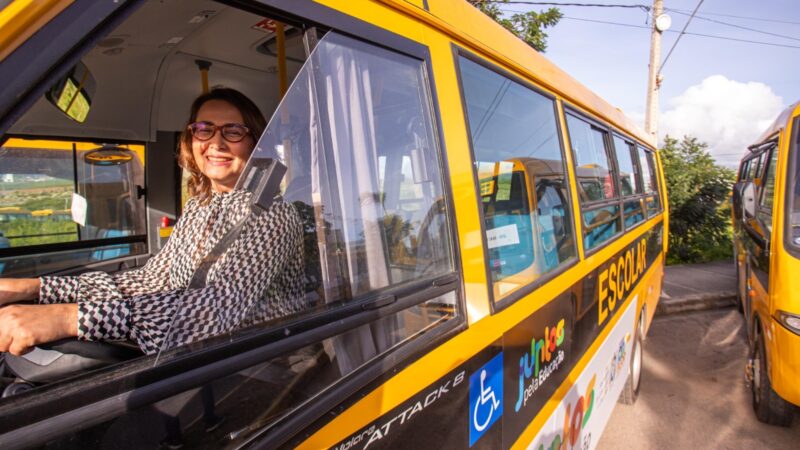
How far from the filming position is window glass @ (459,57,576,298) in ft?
5.75

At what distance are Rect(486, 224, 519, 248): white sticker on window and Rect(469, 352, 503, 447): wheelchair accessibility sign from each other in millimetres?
402

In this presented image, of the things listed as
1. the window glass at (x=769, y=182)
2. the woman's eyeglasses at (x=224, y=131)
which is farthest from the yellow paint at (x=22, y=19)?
the window glass at (x=769, y=182)

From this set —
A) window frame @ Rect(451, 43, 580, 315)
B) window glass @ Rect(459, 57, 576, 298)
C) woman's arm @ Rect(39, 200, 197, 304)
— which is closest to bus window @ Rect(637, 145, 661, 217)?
window glass @ Rect(459, 57, 576, 298)

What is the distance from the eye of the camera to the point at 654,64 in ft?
38.3

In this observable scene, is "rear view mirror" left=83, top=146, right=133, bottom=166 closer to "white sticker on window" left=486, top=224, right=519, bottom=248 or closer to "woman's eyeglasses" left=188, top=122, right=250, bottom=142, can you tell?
"woman's eyeglasses" left=188, top=122, right=250, bottom=142

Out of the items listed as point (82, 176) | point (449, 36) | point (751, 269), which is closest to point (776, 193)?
point (751, 269)

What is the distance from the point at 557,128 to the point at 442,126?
1.27 meters

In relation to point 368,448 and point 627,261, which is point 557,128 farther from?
point 368,448

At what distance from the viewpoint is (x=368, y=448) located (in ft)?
3.65

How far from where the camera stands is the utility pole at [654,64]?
38.3 ft

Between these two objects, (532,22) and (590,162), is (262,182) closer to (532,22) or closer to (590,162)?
(590,162)

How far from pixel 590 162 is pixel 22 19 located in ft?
9.93

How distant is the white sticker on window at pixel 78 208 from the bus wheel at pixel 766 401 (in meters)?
5.07

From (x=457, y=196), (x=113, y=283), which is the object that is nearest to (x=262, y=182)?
(x=457, y=196)
